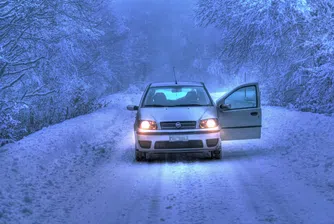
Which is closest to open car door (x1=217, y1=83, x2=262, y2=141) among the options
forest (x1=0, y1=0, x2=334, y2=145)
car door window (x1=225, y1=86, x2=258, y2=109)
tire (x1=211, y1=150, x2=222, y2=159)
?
car door window (x1=225, y1=86, x2=258, y2=109)

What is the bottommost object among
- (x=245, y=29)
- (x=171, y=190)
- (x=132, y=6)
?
(x=171, y=190)

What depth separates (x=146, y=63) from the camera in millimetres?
65938

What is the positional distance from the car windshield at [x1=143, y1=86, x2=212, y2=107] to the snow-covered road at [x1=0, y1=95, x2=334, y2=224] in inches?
48.6

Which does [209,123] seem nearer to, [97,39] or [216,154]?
[216,154]

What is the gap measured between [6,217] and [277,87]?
17519 millimetres

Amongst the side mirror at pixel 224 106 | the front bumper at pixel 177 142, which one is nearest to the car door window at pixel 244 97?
the side mirror at pixel 224 106

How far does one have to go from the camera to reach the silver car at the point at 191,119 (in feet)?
29.3

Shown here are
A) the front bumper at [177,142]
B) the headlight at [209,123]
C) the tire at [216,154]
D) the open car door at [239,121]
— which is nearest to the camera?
the front bumper at [177,142]

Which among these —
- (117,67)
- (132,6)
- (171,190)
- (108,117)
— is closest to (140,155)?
(171,190)

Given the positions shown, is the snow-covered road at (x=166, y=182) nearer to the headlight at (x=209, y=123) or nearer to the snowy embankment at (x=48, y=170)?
the snowy embankment at (x=48, y=170)

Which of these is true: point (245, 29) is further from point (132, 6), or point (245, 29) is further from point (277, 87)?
point (132, 6)

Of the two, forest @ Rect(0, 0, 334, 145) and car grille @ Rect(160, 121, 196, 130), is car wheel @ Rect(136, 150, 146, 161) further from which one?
forest @ Rect(0, 0, 334, 145)

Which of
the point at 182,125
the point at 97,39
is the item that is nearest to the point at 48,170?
the point at 182,125

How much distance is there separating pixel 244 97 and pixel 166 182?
151 inches
